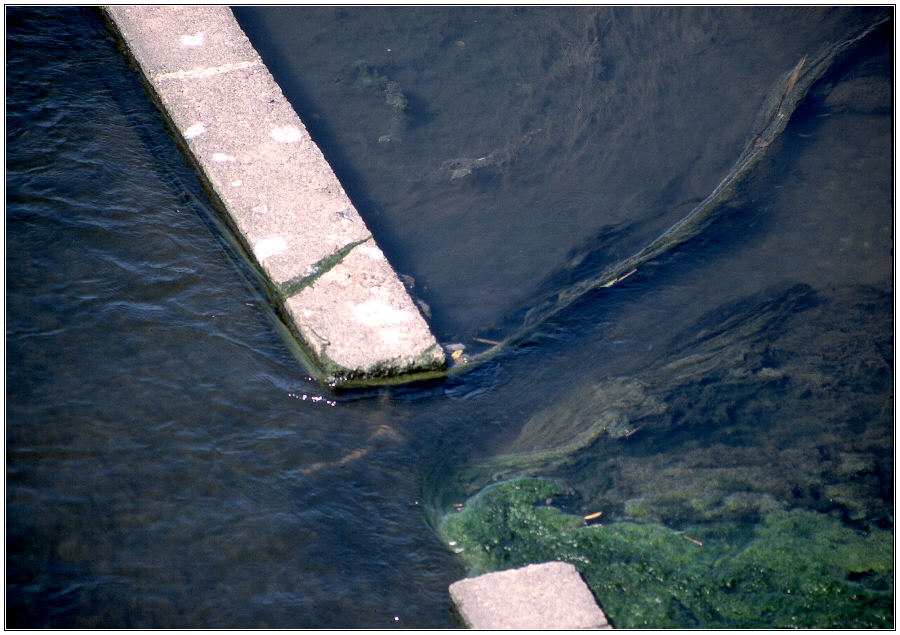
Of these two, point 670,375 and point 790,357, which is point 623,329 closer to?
point 670,375

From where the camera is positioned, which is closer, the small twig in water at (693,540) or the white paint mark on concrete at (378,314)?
the small twig in water at (693,540)

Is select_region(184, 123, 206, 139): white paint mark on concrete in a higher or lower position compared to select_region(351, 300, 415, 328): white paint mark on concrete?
higher

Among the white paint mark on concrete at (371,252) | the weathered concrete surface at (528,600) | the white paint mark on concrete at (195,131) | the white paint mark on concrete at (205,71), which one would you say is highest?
the white paint mark on concrete at (205,71)

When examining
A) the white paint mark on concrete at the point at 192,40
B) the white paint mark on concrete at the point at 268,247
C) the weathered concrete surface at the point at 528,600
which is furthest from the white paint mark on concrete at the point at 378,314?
the white paint mark on concrete at the point at 192,40

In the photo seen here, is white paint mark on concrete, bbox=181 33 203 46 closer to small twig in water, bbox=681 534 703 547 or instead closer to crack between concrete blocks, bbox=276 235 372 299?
crack between concrete blocks, bbox=276 235 372 299

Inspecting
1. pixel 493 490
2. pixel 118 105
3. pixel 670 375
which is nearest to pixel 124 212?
pixel 118 105

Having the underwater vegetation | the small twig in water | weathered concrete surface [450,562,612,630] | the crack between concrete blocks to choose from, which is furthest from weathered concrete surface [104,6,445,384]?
the small twig in water

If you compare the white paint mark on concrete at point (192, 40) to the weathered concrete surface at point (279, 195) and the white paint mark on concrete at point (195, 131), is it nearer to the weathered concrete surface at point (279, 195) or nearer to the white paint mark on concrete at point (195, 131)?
the weathered concrete surface at point (279, 195)
